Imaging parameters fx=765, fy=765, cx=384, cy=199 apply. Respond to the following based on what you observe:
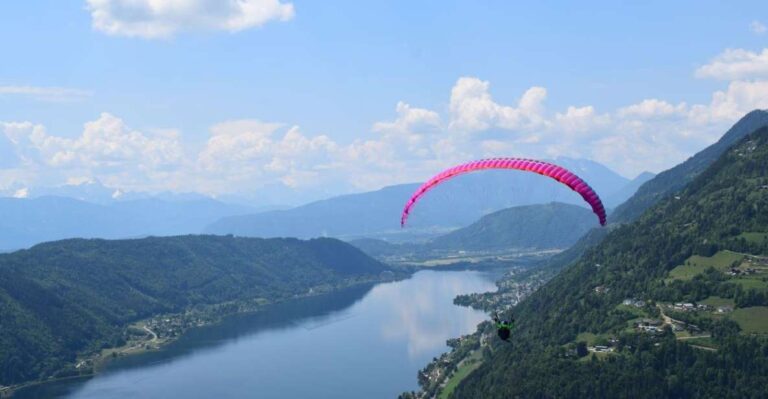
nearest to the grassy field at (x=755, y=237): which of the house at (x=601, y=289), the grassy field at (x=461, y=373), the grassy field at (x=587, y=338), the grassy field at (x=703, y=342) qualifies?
the house at (x=601, y=289)

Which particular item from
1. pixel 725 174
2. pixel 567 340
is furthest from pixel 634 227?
pixel 567 340

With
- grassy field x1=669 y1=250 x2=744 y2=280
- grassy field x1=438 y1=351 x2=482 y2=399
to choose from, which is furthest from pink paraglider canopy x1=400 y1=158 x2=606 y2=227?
grassy field x1=669 y1=250 x2=744 y2=280

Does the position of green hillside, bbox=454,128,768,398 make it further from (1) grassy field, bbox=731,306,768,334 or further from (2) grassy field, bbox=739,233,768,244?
(2) grassy field, bbox=739,233,768,244

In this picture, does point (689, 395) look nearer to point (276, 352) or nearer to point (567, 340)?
point (567, 340)

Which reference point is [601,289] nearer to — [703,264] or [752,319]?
[703,264]

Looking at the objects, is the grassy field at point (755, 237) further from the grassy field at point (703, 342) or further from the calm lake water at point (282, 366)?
the calm lake water at point (282, 366)
